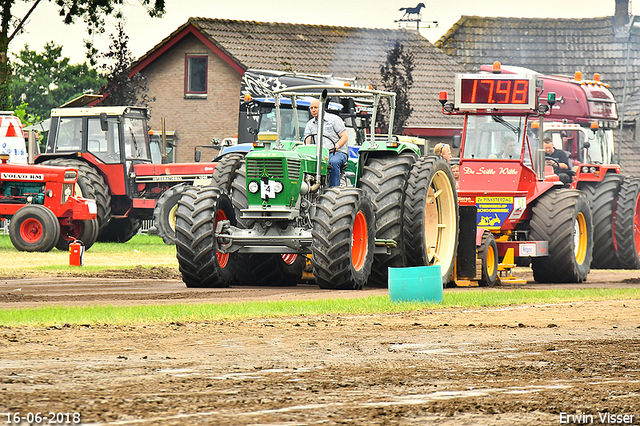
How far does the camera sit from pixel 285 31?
1598 inches

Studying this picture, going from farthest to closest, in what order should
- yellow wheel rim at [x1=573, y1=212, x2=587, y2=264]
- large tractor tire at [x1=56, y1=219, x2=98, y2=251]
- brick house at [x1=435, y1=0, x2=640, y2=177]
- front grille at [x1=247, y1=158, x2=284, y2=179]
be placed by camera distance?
1. brick house at [x1=435, y1=0, x2=640, y2=177]
2. large tractor tire at [x1=56, y1=219, x2=98, y2=251]
3. yellow wheel rim at [x1=573, y1=212, x2=587, y2=264]
4. front grille at [x1=247, y1=158, x2=284, y2=179]

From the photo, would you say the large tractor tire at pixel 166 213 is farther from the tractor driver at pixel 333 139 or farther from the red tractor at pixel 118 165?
the tractor driver at pixel 333 139

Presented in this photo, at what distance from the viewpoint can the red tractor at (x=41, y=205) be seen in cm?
2127

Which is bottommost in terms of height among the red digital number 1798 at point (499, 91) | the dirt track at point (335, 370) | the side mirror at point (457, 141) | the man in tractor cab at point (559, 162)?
the dirt track at point (335, 370)

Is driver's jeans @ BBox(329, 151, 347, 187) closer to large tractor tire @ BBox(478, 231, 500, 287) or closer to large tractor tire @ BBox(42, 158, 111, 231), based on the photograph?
large tractor tire @ BBox(478, 231, 500, 287)

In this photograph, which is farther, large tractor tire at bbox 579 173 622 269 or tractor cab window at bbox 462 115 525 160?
large tractor tire at bbox 579 173 622 269

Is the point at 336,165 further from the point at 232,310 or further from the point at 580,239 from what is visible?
the point at 580,239

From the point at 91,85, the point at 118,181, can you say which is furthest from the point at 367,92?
the point at 91,85

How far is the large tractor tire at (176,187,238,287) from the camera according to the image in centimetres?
1220

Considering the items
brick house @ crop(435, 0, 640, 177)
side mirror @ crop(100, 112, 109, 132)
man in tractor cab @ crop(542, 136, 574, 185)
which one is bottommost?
man in tractor cab @ crop(542, 136, 574, 185)

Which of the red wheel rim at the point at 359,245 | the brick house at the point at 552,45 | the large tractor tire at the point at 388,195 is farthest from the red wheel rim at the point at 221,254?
the brick house at the point at 552,45

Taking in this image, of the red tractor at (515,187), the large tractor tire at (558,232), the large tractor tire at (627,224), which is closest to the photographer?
the red tractor at (515,187)

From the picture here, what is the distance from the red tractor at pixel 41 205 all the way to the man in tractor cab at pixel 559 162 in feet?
31.4

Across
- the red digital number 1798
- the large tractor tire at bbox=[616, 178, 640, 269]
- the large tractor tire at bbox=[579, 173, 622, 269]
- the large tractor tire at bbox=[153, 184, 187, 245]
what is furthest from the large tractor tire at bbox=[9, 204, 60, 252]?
the large tractor tire at bbox=[616, 178, 640, 269]
